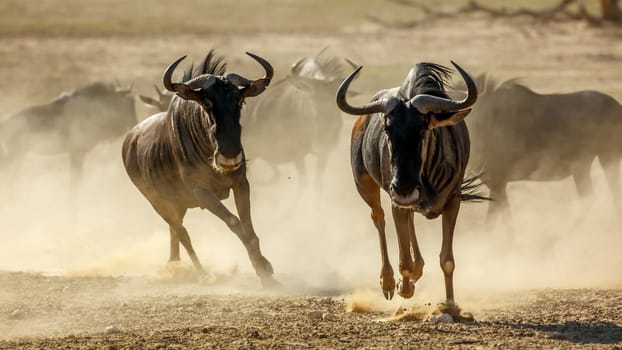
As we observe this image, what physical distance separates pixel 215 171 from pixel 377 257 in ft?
7.97

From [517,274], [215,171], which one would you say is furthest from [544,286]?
[215,171]

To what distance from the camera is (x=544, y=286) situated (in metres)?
11.2

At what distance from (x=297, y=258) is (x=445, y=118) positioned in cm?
475

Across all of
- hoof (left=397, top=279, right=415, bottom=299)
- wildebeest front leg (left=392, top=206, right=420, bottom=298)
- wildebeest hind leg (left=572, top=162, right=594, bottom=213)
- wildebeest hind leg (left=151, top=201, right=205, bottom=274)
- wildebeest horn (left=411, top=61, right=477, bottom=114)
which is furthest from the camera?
wildebeest hind leg (left=572, top=162, right=594, bottom=213)

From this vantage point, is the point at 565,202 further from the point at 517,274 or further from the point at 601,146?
the point at 517,274

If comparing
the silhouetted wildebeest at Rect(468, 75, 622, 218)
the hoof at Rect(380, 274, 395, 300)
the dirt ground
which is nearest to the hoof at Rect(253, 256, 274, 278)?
the dirt ground

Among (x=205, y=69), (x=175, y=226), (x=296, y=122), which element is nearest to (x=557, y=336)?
(x=205, y=69)

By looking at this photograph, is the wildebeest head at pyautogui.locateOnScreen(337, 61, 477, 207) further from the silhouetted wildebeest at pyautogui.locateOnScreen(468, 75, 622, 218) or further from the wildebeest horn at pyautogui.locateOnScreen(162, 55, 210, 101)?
the silhouetted wildebeest at pyautogui.locateOnScreen(468, 75, 622, 218)

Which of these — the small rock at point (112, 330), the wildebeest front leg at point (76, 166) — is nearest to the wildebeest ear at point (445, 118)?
the small rock at point (112, 330)

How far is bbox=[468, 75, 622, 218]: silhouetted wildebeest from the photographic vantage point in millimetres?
14023

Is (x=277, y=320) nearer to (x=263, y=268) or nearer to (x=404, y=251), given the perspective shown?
(x=404, y=251)

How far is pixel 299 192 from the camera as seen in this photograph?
656 inches

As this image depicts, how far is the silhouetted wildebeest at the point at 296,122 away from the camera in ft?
54.8

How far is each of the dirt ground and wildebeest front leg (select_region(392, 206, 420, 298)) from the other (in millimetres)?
156
